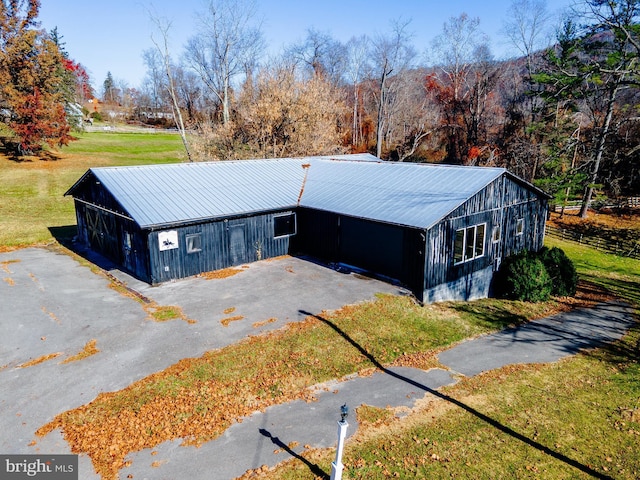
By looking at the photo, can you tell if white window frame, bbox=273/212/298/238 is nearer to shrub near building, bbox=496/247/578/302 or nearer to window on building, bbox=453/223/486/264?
window on building, bbox=453/223/486/264

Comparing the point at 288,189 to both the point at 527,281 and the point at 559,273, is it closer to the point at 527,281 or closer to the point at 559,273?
the point at 527,281

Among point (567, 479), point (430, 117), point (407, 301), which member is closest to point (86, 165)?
point (430, 117)

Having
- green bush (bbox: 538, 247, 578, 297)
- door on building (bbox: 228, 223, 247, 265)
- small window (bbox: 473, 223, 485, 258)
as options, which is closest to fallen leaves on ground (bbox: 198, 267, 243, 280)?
door on building (bbox: 228, 223, 247, 265)

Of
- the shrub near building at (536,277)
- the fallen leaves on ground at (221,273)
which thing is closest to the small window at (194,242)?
the fallen leaves on ground at (221,273)

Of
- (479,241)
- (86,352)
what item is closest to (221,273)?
(86,352)

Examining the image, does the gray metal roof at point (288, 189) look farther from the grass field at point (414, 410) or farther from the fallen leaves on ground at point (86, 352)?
the fallen leaves on ground at point (86, 352)
